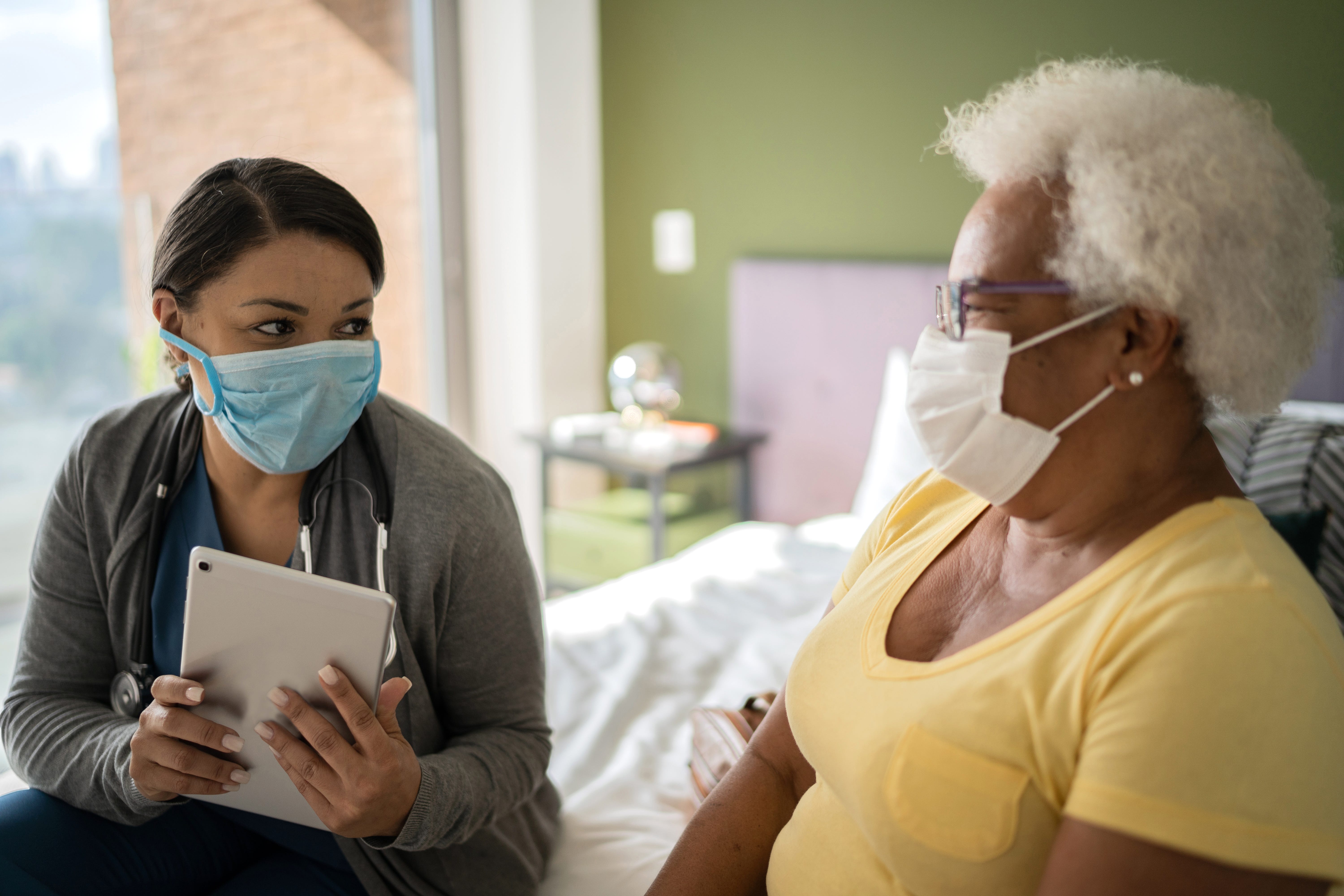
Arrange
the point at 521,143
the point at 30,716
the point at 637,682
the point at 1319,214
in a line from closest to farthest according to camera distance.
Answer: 1. the point at 1319,214
2. the point at 30,716
3. the point at 637,682
4. the point at 521,143

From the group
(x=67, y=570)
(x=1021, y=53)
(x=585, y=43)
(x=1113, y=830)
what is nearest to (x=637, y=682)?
(x=67, y=570)

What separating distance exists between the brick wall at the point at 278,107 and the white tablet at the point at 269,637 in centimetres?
183

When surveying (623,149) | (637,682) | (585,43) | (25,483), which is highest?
(585,43)

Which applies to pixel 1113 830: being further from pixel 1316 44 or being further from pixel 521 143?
pixel 521 143

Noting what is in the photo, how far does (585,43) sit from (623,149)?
1.26 feet

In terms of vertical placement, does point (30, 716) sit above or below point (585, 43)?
below

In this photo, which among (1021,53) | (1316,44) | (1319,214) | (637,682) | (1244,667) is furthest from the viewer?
(1021,53)

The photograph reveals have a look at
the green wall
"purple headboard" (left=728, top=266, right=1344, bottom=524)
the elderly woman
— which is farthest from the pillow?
the elderly woman

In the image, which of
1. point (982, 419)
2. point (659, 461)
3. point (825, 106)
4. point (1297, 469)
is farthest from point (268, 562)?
point (825, 106)

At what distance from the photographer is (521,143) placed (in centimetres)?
345

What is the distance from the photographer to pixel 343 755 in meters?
0.92

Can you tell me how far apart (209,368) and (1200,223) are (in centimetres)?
97

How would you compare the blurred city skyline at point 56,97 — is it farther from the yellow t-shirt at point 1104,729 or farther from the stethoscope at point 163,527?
the yellow t-shirt at point 1104,729

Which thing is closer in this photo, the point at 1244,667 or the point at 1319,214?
the point at 1244,667
